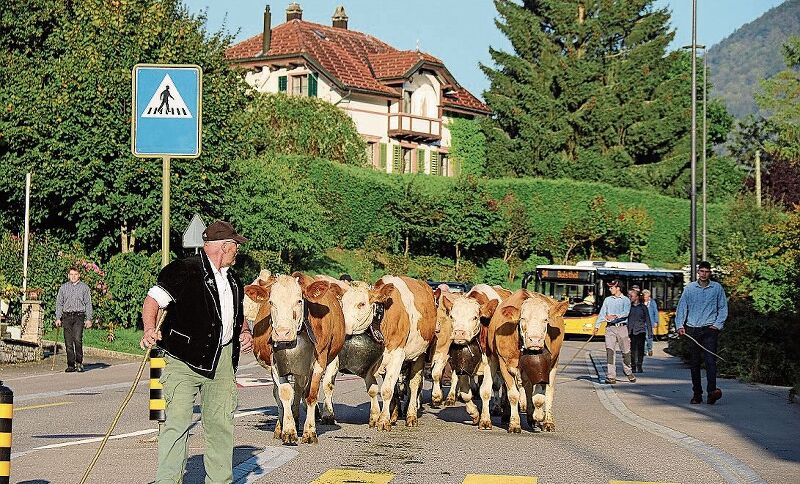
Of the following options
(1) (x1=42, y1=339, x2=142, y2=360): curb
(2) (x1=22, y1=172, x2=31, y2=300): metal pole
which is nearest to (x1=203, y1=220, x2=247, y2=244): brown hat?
(1) (x1=42, y1=339, x2=142, y2=360): curb

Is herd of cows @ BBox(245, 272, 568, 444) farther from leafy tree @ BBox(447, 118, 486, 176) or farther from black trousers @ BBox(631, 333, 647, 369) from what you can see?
leafy tree @ BBox(447, 118, 486, 176)

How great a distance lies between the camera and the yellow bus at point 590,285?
4894 centimetres

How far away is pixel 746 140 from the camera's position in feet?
318

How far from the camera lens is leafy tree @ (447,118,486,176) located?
76.0 m

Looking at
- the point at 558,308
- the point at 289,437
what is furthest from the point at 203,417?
the point at 558,308

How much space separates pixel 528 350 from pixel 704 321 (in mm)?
5476

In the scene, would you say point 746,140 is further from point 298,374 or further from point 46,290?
point 298,374

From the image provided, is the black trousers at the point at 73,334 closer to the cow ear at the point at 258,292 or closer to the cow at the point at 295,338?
the cow at the point at 295,338

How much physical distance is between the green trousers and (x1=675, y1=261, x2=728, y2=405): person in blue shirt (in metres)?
11.4

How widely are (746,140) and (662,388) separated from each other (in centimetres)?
7507

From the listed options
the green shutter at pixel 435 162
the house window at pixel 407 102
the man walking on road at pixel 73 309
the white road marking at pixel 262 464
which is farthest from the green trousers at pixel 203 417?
the green shutter at pixel 435 162

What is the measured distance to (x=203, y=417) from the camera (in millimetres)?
10500

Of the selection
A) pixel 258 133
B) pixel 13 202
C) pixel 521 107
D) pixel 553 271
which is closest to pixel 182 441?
pixel 13 202

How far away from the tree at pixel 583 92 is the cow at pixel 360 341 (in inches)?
2308
